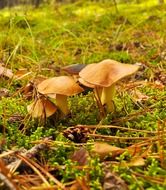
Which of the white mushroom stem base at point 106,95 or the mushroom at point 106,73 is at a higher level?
the mushroom at point 106,73

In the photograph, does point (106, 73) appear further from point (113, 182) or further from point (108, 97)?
point (113, 182)

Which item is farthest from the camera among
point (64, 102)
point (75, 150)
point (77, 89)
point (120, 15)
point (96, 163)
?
point (120, 15)

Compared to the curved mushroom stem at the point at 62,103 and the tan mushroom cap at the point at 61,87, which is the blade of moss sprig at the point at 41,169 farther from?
the curved mushroom stem at the point at 62,103

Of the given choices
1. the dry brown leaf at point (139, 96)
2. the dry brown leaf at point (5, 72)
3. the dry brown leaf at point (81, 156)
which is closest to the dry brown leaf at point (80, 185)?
the dry brown leaf at point (81, 156)

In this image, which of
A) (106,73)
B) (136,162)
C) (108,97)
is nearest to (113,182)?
(136,162)

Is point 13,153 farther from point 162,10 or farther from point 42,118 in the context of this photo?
point 162,10

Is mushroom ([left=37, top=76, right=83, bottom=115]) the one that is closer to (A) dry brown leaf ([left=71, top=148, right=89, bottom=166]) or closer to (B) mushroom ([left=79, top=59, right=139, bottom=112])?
(B) mushroom ([left=79, top=59, right=139, bottom=112])

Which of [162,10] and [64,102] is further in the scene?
[162,10]

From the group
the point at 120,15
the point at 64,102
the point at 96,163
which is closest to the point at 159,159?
the point at 96,163
